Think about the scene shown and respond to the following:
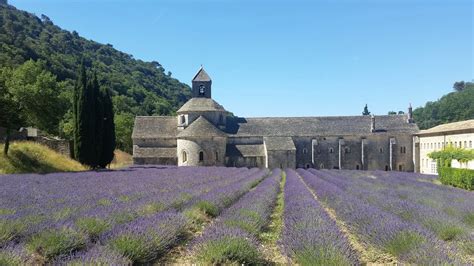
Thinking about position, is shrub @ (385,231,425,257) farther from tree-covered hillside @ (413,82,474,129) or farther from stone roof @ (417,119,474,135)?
tree-covered hillside @ (413,82,474,129)

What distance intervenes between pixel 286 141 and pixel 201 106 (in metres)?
9.15

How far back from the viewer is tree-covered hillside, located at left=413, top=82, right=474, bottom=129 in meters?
81.0

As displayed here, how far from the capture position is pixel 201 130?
3859cm

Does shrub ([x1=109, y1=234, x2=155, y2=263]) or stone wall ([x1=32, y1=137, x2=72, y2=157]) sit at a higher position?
stone wall ([x1=32, y1=137, x2=72, y2=157])

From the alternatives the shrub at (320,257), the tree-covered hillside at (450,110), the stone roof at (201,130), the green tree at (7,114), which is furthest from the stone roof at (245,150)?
the tree-covered hillside at (450,110)

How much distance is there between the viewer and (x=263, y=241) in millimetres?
7266

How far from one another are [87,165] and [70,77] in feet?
159

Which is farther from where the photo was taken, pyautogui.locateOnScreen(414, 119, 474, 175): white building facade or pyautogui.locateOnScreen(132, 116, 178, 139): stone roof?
pyautogui.locateOnScreen(132, 116, 178, 139): stone roof

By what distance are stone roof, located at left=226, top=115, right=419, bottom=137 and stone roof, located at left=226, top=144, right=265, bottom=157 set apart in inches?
54.9

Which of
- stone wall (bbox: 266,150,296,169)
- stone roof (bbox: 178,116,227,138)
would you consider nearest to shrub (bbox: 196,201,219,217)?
stone roof (bbox: 178,116,227,138)

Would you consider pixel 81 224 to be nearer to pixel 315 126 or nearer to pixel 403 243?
pixel 403 243

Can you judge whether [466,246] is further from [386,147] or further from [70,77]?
[70,77]

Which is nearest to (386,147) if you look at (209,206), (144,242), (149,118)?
(149,118)

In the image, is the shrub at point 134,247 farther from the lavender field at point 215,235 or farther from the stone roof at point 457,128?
the stone roof at point 457,128
